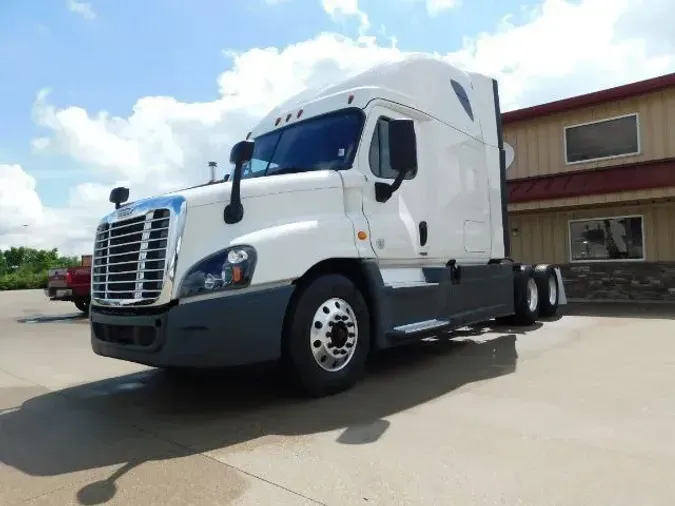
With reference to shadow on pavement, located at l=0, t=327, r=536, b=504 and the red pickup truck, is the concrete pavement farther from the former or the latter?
the red pickup truck

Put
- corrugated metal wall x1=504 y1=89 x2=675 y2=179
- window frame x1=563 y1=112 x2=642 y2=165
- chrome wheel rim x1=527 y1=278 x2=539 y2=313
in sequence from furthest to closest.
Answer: window frame x1=563 y1=112 x2=642 y2=165 < corrugated metal wall x1=504 y1=89 x2=675 y2=179 < chrome wheel rim x1=527 y1=278 x2=539 y2=313

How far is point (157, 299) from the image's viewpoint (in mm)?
4488

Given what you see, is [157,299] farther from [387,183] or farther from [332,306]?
[387,183]

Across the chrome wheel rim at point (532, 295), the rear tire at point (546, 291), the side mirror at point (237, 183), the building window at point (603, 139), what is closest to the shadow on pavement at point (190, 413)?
the side mirror at point (237, 183)

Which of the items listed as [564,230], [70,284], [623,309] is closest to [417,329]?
[623,309]

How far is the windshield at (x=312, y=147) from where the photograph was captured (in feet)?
18.5

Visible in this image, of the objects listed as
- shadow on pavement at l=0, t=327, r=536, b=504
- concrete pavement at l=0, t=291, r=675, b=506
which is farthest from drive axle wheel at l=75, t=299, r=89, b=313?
shadow on pavement at l=0, t=327, r=536, b=504

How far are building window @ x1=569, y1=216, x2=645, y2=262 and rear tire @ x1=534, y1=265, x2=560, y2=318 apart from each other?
3.92 meters

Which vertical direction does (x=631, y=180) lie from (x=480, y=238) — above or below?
above

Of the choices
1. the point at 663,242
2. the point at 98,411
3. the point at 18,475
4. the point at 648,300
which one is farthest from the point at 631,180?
the point at 18,475

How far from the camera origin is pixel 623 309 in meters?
11.9

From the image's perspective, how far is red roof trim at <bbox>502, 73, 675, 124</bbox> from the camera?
1264cm

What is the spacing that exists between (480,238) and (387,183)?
2.39m

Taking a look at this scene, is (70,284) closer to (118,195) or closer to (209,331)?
(118,195)
